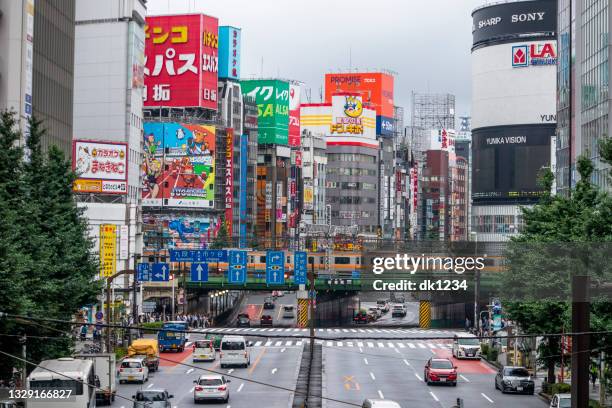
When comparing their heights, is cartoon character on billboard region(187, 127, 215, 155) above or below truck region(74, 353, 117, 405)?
above

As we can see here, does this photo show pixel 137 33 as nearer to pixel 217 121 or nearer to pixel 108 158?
pixel 108 158

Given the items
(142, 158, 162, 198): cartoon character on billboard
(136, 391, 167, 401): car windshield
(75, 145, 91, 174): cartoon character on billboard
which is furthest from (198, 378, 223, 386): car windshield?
(142, 158, 162, 198): cartoon character on billboard

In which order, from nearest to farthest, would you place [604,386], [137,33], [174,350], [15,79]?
[604,386] < [15,79] < [174,350] < [137,33]

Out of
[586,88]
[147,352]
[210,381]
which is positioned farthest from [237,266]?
[210,381]

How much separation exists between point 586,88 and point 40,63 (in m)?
38.1

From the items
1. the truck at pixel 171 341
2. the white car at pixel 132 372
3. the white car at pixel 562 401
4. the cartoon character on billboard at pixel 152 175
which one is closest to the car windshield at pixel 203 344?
the truck at pixel 171 341

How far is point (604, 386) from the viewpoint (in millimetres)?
49281

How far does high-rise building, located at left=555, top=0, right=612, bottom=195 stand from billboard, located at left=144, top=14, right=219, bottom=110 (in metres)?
74.0

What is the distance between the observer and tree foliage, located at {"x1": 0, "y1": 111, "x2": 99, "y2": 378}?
42.4 metres

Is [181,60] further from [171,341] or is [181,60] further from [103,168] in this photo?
[171,341]

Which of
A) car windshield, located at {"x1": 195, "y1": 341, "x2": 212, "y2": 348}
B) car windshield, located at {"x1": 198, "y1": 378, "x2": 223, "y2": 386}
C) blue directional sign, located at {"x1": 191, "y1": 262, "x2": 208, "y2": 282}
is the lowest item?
car windshield, located at {"x1": 195, "y1": 341, "x2": 212, "y2": 348}

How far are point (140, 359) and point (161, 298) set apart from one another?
72.7 metres

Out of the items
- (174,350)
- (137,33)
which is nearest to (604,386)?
(174,350)

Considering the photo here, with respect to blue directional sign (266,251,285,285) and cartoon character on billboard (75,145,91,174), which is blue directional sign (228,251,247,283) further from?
cartoon character on billboard (75,145,91,174)
